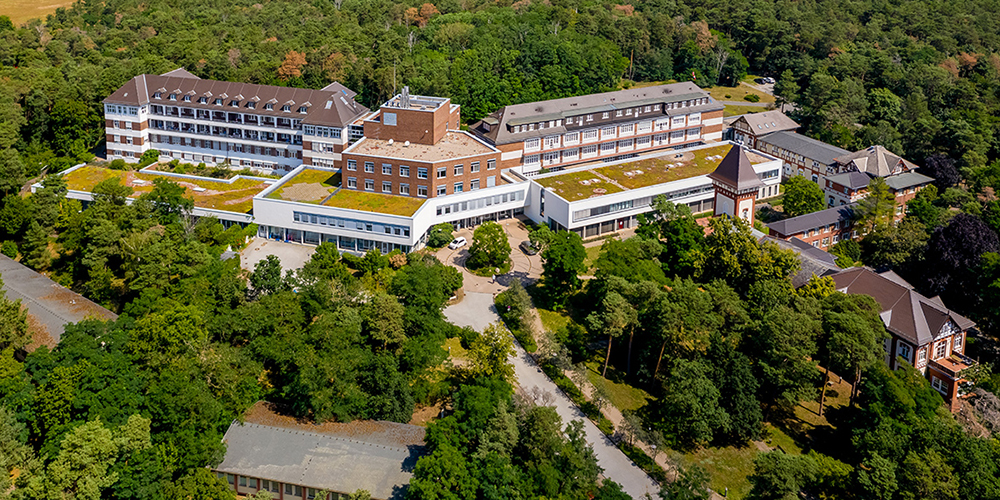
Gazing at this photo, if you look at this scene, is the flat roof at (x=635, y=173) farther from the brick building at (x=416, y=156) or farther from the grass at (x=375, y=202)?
the grass at (x=375, y=202)

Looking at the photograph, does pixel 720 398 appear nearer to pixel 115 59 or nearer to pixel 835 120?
pixel 835 120

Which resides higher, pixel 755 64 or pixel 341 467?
pixel 755 64

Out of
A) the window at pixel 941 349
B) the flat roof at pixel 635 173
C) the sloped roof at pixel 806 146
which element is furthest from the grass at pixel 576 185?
the window at pixel 941 349

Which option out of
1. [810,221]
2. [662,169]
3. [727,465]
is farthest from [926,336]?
[662,169]

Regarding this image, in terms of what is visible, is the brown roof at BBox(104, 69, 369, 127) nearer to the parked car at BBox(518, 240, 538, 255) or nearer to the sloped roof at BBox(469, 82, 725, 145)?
the sloped roof at BBox(469, 82, 725, 145)

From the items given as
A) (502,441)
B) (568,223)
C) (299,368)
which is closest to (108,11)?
(568,223)

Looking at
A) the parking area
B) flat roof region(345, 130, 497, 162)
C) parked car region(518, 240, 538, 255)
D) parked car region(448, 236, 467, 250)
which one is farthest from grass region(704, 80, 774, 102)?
the parking area

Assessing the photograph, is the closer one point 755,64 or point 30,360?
point 30,360
